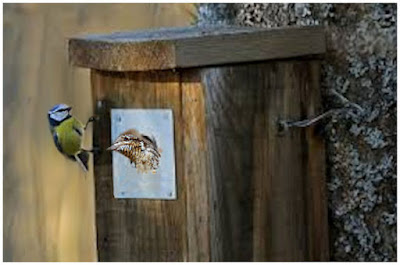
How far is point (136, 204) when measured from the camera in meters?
1.84

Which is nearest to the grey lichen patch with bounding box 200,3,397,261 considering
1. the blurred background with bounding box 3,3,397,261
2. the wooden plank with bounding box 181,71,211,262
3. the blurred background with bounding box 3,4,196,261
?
the blurred background with bounding box 3,3,397,261

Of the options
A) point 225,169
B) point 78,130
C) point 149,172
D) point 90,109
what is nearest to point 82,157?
point 78,130

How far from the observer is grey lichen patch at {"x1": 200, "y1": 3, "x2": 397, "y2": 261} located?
1871 mm

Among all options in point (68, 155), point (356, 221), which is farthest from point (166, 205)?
point (356, 221)

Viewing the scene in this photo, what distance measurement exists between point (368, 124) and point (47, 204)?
1.11 meters

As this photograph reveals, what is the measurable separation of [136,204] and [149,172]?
0.07m

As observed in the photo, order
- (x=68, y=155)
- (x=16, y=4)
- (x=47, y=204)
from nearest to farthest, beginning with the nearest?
(x=68, y=155), (x=16, y=4), (x=47, y=204)

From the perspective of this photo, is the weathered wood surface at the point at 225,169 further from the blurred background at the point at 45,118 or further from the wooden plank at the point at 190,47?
the blurred background at the point at 45,118

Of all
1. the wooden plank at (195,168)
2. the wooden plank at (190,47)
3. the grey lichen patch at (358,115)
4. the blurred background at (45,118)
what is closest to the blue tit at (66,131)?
the wooden plank at (190,47)

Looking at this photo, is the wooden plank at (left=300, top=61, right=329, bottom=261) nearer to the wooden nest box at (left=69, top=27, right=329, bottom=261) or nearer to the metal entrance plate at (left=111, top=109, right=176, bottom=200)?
the wooden nest box at (left=69, top=27, right=329, bottom=261)

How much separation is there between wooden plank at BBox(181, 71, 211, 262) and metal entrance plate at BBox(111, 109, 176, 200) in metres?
0.03

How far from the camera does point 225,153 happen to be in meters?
1.77

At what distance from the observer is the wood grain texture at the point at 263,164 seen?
5.77ft

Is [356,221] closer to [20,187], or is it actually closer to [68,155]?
[68,155]
